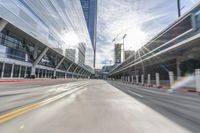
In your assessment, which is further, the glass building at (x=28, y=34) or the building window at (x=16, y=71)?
the building window at (x=16, y=71)

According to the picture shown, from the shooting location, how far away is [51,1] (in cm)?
3734

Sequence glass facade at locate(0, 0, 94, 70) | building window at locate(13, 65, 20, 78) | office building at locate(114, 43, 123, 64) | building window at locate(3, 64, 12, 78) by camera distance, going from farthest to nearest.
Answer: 1. office building at locate(114, 43, 123, 64)
2. building window at locate(13, 65, 20, 78)
3. building window at locate(3, 64, 12, 78)
4. glass facade at locate(0, 0, 94, 70)

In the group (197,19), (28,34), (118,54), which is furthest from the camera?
(118,54)

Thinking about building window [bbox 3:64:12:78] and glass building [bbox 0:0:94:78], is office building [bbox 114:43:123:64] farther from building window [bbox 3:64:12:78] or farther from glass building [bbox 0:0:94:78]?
building window [bbox 3:64:12:78]

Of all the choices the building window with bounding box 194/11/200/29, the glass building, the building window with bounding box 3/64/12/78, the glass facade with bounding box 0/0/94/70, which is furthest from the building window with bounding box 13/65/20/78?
the building window with bounding box 194/11/200/29

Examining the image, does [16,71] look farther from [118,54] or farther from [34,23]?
[118,54]

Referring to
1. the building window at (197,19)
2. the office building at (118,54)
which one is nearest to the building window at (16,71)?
the building window at (197,19)

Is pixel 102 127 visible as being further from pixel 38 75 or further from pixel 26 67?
pixel 38 75

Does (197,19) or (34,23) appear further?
(34,23)

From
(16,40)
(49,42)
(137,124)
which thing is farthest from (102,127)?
(49,42)

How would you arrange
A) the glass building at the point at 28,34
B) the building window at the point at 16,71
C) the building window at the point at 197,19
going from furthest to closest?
the building window at the point at 16,71, the glass building at the point at 28,34, the building window at the point at 197,19

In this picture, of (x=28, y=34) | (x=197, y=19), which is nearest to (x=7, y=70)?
(x=28, y=34)

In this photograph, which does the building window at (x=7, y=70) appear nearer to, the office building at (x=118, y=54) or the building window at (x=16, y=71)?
the building window at (x=16, y=71)

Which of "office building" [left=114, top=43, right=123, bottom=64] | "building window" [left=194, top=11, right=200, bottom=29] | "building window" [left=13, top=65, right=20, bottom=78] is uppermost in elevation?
"office building" [left=114, top=43, right=123, bottom=64]
